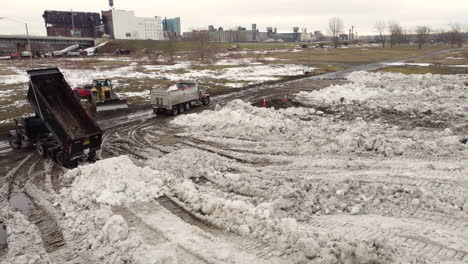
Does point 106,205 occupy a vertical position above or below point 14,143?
below

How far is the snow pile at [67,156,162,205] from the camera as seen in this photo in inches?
407

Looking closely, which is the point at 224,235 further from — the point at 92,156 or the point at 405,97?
the point at 405,97

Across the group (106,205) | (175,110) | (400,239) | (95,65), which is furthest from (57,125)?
(95,65)

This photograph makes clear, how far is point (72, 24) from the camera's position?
154 meters

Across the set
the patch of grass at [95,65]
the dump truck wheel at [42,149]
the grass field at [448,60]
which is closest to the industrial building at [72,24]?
the patch of grass at [95,65]

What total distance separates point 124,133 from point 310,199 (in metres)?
13.0

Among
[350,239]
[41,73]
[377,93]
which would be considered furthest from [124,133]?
[377,93]

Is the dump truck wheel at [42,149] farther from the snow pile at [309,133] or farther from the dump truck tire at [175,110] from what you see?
the dump truck tire at [175,110]

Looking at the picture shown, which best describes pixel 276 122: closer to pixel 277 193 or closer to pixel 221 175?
pixel 221 175

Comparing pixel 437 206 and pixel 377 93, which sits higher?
pixel 377 93

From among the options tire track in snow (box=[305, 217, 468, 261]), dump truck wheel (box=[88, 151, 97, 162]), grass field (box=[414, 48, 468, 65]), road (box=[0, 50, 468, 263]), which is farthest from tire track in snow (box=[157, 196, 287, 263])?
grass field (box=[414, 48, 468, 65])

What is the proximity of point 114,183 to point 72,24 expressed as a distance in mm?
168659

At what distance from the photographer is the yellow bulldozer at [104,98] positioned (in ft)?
83.5

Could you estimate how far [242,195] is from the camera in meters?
10.7
